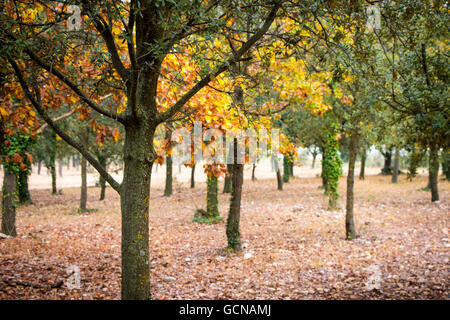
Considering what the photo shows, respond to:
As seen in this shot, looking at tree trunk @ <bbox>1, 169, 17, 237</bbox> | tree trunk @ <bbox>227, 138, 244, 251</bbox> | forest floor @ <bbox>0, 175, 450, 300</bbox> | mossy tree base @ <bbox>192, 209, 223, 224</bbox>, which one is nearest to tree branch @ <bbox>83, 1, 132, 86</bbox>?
forest floor @ <bbox>0, 175, 450, 300</bbox>

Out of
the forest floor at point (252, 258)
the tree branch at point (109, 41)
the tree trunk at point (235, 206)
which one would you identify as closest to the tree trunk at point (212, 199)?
the forest floor at point (252, 258)

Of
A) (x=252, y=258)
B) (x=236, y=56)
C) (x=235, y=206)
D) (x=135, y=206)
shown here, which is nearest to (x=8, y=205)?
(x=235, y=206)

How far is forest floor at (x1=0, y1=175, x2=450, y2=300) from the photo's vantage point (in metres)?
5.98

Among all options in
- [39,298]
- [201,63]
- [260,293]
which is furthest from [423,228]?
[39,298]

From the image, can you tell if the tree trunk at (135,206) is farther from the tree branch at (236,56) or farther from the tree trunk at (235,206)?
the tree trunk at (235,206)

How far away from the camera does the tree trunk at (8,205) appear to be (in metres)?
9.22

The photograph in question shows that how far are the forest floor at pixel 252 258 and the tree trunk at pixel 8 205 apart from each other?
0.54m

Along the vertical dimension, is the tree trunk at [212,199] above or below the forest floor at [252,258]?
above

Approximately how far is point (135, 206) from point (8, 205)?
23.9ft

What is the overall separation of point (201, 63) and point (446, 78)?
367cm

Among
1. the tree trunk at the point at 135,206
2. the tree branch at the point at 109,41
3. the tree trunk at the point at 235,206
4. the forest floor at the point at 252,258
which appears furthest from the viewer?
the tree trunk at the point at 235,206

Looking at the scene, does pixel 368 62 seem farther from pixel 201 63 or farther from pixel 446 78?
pixel 201 63

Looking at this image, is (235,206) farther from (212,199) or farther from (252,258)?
(212,199)
